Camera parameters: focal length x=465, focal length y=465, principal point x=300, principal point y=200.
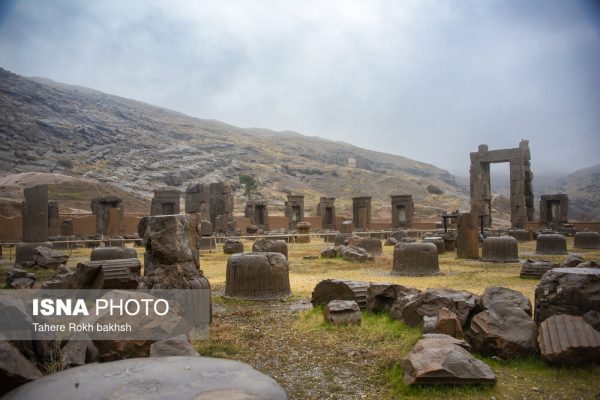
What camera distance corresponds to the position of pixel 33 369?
11.8 feet

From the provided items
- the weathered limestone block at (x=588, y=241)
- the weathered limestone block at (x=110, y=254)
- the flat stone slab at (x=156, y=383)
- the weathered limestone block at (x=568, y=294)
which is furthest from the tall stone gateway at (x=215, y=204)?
the flat stone slab at (x=156, y=383)

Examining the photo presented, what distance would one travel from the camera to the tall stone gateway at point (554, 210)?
31.2 m

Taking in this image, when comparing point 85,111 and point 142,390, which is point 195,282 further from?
point 85,111

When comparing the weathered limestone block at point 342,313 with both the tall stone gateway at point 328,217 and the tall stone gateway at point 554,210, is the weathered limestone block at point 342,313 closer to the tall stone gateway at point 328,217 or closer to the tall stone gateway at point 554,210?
the tall stone gateway at point 554,210

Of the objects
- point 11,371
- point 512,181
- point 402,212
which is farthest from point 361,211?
point 11,371

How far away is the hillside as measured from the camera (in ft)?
207

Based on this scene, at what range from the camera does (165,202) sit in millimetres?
29656

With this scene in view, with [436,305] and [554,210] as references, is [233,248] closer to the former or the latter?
[436,305]

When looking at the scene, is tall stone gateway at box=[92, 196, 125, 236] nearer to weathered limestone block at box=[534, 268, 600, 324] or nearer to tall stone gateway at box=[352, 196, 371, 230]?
tall stone gateway at box=[352, 196, 371, 230]

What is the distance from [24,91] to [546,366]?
102 metres

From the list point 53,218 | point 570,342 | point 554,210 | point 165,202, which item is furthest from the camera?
point 554,210

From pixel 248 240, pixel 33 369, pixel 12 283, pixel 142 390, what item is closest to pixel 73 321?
pixel 33 369

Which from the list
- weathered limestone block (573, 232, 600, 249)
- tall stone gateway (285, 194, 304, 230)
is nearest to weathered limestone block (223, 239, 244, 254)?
weathered limestone block (573, 232, 600, 249)

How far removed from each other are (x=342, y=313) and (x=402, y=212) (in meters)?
27.8
